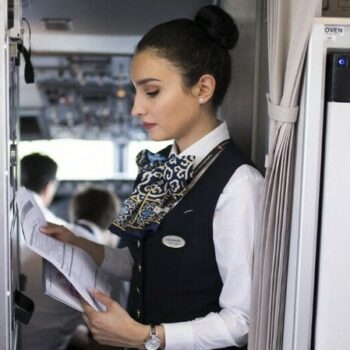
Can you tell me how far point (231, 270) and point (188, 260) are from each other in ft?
0.53

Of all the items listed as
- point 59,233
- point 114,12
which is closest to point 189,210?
point 59,233

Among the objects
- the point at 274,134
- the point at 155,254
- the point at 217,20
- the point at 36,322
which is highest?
the point at 217,20

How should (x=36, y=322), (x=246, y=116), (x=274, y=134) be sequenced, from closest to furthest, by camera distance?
1. (x=274, y=134)
2. (x=246, y=116)
3. (x=36, y=322)

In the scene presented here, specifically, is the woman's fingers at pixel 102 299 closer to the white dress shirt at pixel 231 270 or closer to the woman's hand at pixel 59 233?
the white dress shirt at pixel 231 270

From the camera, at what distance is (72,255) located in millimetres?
1977

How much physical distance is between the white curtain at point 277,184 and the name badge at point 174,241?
267 mm

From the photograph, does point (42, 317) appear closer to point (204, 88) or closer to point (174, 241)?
point (174, 241)

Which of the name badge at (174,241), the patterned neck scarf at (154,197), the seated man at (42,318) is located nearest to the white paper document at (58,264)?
the patterned neck scarf at (154,197)

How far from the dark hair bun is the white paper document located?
80 cm

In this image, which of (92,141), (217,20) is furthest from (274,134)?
(92,141)

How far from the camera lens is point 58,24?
326 centimetres

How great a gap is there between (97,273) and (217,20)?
0.98 m

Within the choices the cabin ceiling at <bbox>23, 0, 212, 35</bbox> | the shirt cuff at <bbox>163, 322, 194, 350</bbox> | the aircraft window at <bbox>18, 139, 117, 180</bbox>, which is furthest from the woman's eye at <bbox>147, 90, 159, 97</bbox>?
the aircraft window at <bbox>18, 139, 117, 180</bbox>

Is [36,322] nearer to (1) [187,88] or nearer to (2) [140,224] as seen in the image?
(2) [140,224]
